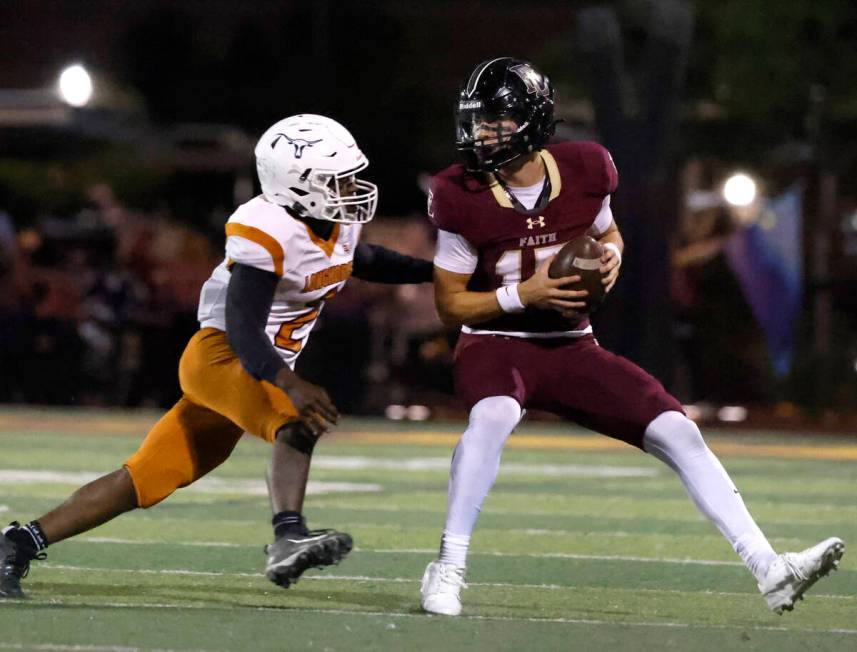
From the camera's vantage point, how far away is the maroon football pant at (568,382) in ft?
20.7

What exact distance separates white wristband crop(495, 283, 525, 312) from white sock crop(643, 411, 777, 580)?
566 millimetres

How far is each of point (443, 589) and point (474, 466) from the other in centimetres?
40

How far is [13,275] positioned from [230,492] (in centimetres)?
754

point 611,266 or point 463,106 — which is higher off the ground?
point 463,106

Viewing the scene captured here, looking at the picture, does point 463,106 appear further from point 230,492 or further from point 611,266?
point 230,492

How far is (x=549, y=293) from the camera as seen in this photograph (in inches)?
245

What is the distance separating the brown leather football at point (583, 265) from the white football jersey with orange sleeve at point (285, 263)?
28.9 inches

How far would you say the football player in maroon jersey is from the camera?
6285mm

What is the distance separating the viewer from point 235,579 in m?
7.23

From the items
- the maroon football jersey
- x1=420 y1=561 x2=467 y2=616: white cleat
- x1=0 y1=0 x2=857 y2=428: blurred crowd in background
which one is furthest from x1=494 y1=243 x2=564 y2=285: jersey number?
x1=0 y1=0 x2=857 y2=428: blurred crowd in background

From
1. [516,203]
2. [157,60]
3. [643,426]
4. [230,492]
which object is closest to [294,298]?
[516,203]

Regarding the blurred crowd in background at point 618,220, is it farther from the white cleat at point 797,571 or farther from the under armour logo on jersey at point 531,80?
the white cleat at point 797,571

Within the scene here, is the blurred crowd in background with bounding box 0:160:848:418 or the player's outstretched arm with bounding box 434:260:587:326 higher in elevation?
the player's outstretched arm with bounding box 434:260:587:326

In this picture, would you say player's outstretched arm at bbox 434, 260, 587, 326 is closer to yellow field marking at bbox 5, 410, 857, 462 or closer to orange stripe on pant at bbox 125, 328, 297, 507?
orange stripe on pant at bbox 125, 328, 297, 507
